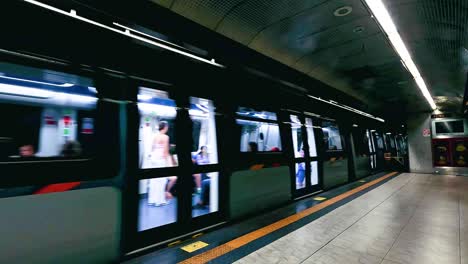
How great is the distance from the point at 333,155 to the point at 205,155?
4701 mm

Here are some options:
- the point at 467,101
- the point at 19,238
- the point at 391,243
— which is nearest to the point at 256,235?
the point at 391,243

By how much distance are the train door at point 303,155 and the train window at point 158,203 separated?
9.89 feet

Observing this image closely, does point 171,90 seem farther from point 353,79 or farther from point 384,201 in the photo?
point 353,79

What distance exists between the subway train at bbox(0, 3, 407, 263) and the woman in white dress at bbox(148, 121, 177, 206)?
2 centimetres

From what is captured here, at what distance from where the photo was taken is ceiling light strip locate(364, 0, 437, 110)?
3.01m

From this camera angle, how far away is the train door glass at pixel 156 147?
2.68m

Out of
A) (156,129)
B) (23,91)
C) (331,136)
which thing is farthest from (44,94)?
(331,136)

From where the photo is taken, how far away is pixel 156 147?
3.11 m

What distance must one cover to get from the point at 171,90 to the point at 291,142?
301 centimetres

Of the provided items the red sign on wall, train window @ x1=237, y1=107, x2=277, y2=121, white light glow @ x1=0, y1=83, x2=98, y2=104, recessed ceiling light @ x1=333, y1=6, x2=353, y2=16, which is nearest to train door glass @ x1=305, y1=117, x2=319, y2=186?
train window @ x1=237, y1=107, x2=277, y2=121

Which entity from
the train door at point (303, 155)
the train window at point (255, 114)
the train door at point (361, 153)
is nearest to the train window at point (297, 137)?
the train door at point (303, 155)

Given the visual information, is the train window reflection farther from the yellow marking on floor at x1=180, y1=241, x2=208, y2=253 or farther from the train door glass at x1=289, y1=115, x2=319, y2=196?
the yellow marking on floor at x1=180, y1=241, x2=208, y2=253

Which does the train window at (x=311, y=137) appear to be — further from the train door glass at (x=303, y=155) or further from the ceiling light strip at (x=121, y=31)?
the ceiling light strip at (x=121, y=31)

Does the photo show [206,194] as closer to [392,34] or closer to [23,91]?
[23,91]
